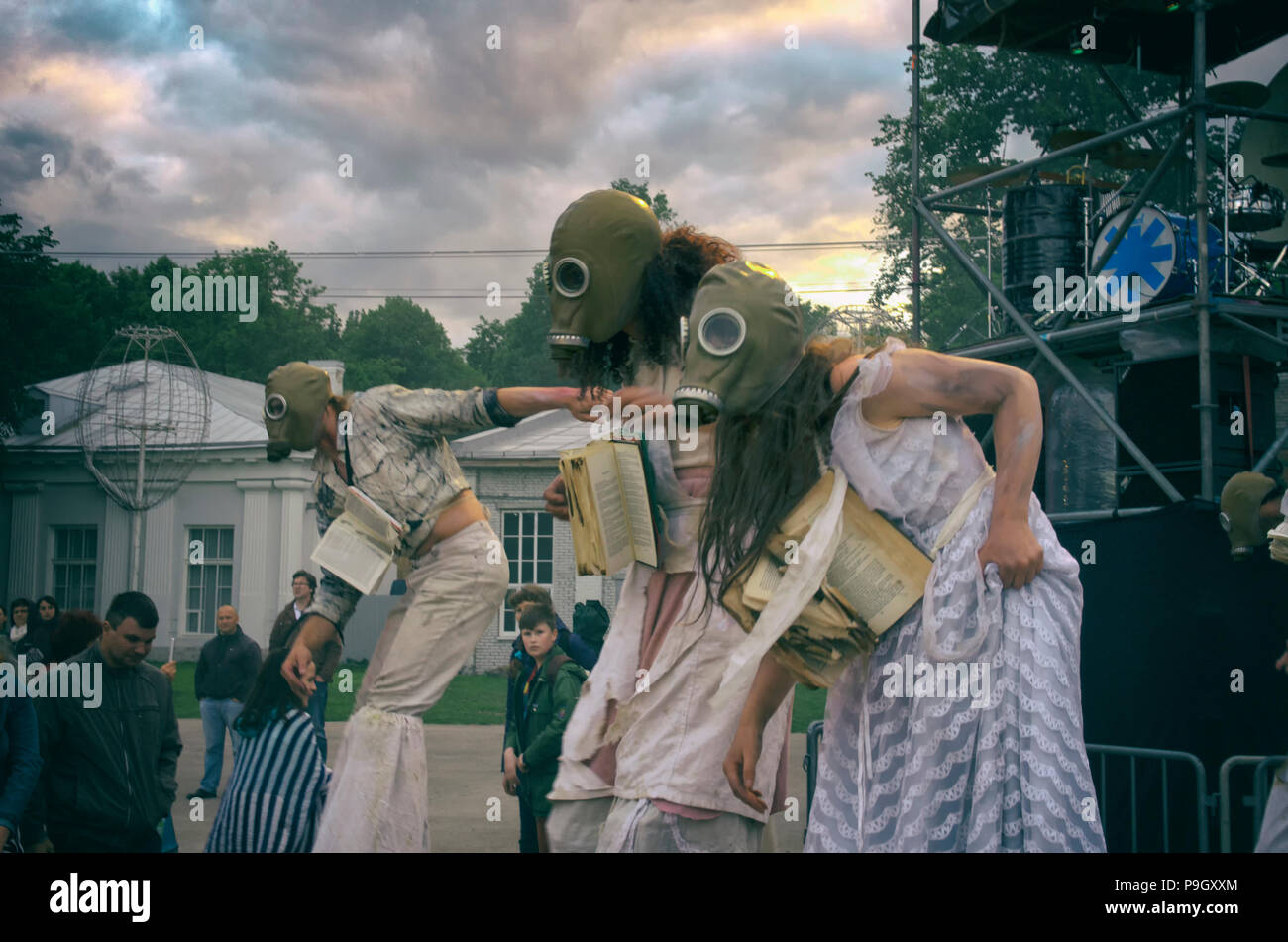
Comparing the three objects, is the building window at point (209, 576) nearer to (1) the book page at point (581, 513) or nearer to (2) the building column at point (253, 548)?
(2) the building column at point (253, 548)

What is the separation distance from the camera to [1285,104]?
744 cm

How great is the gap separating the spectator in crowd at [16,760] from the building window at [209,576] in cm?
1456

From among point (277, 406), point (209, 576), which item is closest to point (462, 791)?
point (277, 406)

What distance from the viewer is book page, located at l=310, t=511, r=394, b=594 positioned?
3.85 meters

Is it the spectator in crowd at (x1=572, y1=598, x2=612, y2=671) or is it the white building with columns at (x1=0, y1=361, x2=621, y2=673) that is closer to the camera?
the spectator in crowd at (x1=572, y1=598, x2=612, y2=671)

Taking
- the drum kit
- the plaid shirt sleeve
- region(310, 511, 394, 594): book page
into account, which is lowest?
region(310, 511, 394, 594): book page

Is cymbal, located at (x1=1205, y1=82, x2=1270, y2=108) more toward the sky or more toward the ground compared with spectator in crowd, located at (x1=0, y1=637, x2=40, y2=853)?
more toward the sky

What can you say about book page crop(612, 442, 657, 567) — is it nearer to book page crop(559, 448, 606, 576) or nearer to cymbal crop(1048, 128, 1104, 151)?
book page crop(559, 448, 606, 576)

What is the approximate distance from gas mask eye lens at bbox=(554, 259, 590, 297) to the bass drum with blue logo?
453 cm

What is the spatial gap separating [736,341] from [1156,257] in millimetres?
5171

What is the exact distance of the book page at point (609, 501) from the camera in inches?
120

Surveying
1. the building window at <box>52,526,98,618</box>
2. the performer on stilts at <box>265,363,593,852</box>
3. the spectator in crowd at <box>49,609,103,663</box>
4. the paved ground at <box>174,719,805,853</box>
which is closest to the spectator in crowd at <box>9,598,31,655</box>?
the paved ground at <box>174,719,805,853</box>

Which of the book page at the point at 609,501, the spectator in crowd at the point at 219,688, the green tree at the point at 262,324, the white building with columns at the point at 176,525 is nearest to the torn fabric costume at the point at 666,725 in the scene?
the book page at the point at 609,501
